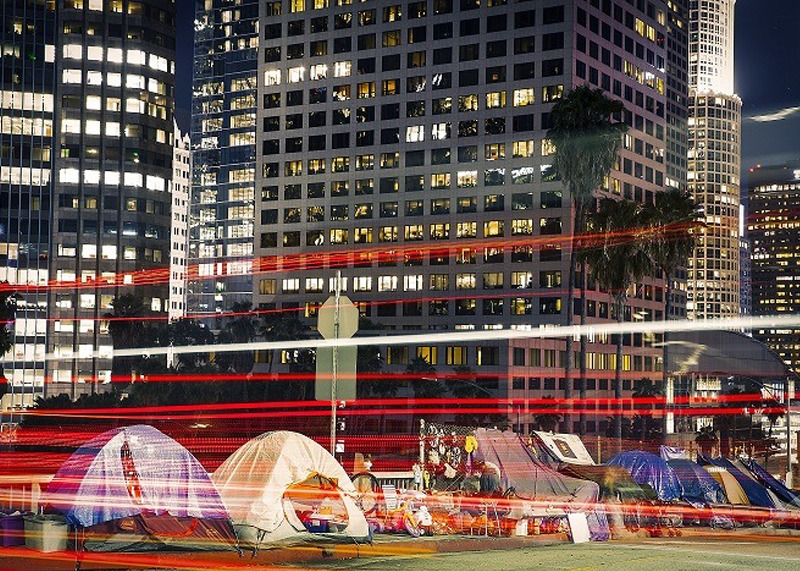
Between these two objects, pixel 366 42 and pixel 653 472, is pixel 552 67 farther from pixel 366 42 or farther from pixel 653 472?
pixel 653 472

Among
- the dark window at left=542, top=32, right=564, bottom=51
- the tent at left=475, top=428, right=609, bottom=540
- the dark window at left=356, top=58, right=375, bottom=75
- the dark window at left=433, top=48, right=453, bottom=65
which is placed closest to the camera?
the tent at left=475, top=428, right=609, bottom=540

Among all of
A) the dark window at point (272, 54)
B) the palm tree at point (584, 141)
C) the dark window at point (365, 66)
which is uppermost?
the dark window at point (272, 54)

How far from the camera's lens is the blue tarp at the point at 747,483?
123 feet

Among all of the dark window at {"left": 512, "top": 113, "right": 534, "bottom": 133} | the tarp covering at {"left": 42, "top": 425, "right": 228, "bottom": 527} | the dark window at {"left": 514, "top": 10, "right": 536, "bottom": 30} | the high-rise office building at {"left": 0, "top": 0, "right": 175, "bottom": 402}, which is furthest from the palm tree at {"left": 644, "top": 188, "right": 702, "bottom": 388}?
the high-rise office building at {"left": 0, "top": 0, "right": 175, "bottom": 402}

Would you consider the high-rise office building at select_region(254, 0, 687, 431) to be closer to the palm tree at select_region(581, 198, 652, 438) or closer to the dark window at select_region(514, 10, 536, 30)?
the dark window at select_region(514, 10, 536, 30)

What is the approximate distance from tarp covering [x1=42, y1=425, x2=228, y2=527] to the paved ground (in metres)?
0.95

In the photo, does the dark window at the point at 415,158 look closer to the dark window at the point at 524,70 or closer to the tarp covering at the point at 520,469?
the dark window at the point at 524,70

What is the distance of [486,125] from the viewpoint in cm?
12362

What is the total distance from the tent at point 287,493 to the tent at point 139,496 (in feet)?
2.40

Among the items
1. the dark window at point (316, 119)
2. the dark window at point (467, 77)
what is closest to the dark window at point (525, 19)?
the dark window at point (467, 77)

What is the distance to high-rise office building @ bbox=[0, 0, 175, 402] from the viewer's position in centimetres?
13425

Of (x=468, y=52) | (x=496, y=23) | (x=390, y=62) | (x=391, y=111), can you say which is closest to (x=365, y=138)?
(x=391, y=111)

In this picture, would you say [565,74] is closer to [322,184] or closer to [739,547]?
[322,184]

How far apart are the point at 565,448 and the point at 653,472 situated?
9.67 feet
